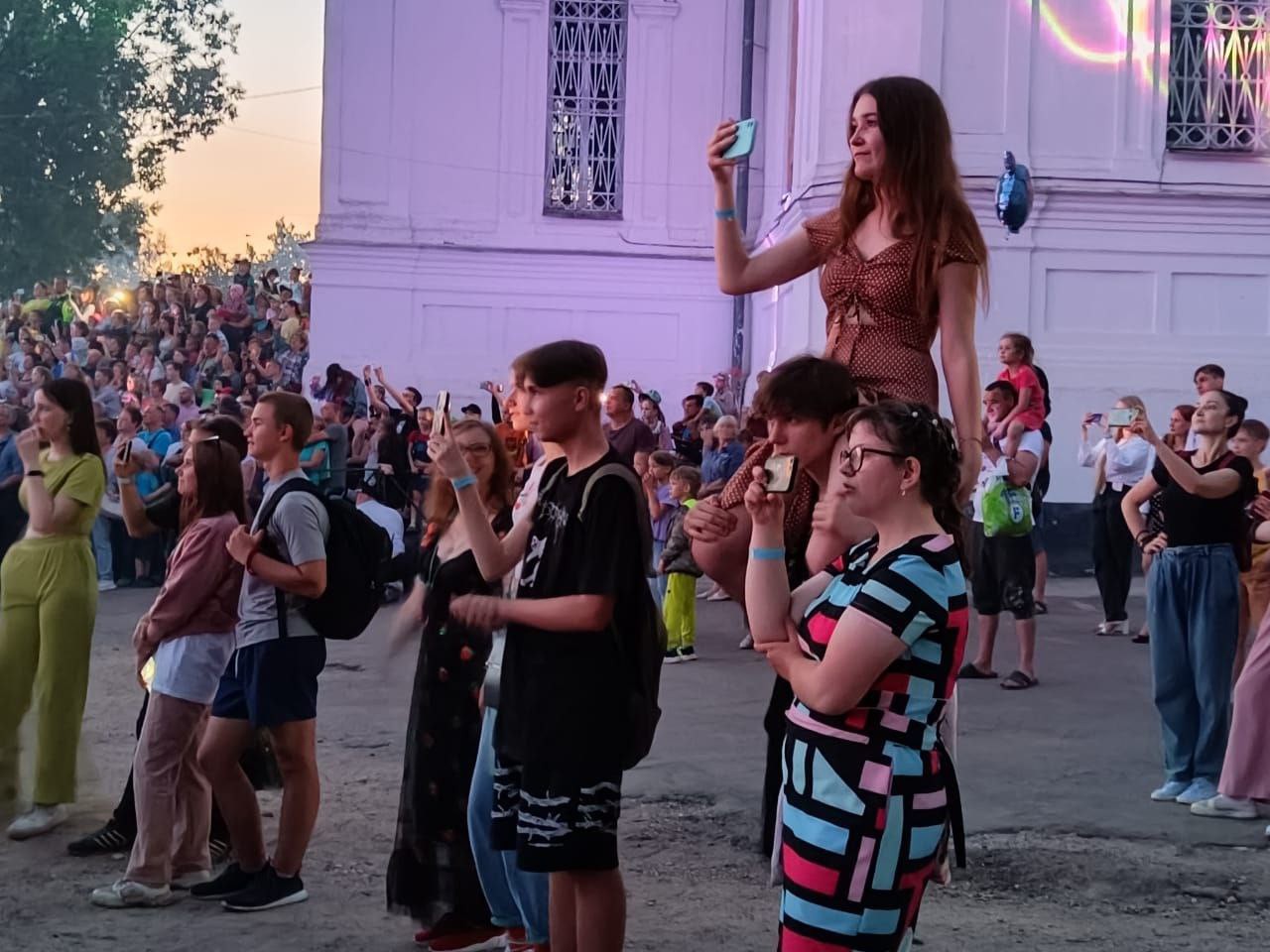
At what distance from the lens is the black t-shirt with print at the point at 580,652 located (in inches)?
160

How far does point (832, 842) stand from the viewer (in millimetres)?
3246

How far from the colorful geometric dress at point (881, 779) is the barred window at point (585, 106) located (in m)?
19.5

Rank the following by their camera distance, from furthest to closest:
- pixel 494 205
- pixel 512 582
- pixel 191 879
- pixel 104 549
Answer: pixel 494 205, pixel 104 549, pixel 191 879, pixel 512 582

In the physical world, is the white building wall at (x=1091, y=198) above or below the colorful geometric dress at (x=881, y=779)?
above

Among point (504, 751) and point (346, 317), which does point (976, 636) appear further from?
point (346, 317)

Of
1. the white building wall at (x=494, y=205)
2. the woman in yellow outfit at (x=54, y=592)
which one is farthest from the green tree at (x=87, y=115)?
the woman in yellow outfit at (x=54, y=592)

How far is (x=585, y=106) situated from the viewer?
2250 centimetres

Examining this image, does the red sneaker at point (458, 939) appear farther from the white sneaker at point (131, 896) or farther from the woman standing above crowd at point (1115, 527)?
the woman standing above crowd at point (1115, 527)

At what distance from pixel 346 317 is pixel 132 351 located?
21.2 feet

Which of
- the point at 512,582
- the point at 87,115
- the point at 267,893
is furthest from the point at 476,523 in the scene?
the point at 87,115

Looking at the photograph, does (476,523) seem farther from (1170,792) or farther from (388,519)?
(388,519)

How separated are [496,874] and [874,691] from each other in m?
2.11

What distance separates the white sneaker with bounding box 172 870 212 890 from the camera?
6.11 metres

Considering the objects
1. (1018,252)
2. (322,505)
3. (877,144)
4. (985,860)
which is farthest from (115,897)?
(1018,252)
